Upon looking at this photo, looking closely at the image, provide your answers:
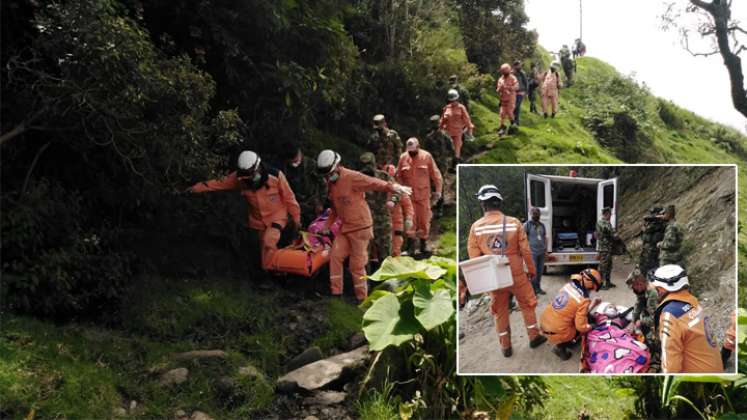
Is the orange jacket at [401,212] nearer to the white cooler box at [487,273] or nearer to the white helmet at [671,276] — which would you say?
the white cooler box at [487,273]

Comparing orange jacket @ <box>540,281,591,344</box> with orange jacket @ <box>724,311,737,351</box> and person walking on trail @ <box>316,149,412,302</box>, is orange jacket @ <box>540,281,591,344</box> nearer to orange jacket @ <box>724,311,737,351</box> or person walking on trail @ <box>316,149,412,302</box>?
orange jacket @ <box>724,311,737,351</box>

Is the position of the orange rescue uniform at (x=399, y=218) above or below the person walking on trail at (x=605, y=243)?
below

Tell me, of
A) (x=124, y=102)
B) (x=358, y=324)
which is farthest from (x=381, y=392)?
(x=124, y=102)

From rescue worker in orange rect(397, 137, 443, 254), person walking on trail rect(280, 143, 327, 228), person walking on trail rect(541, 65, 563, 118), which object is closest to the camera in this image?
person walking on trail rect(280, 143, 327, 228)

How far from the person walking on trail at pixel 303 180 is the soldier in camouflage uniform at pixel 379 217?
2.33ft

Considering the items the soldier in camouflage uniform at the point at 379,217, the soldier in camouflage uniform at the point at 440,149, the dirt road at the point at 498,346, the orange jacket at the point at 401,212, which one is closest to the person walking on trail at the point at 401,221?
the orange jacket at the point at 401,212

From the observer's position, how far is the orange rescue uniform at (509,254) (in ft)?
16.0

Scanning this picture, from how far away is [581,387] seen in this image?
773cm

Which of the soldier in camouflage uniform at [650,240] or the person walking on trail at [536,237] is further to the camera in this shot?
the person walking on trail at [536,237]

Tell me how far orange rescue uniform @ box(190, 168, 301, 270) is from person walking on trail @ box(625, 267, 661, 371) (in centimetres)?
551

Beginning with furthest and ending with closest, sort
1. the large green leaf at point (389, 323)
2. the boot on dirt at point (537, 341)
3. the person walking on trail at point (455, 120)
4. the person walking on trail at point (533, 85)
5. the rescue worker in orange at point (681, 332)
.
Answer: the person walking on trail at point (533, 85) → the person walking on trail at point (455, 120) → the large green leaf at point (389, 323) → the boot on dirt at point (537, 341) → the rescue worker in orange at point (681, 332)

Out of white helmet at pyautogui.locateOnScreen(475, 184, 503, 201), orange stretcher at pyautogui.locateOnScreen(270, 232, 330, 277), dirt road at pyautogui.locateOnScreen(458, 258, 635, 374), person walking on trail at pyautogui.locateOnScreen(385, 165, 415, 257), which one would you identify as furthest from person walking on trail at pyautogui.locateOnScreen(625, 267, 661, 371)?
person walking on trail at pyautogui.locateOnScreen(385, 165, 415, 257)

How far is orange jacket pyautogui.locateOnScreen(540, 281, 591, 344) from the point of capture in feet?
15.8

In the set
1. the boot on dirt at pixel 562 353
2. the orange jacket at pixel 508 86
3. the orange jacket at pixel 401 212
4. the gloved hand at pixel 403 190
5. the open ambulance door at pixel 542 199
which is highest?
the orange jacket at pixel 508 86
